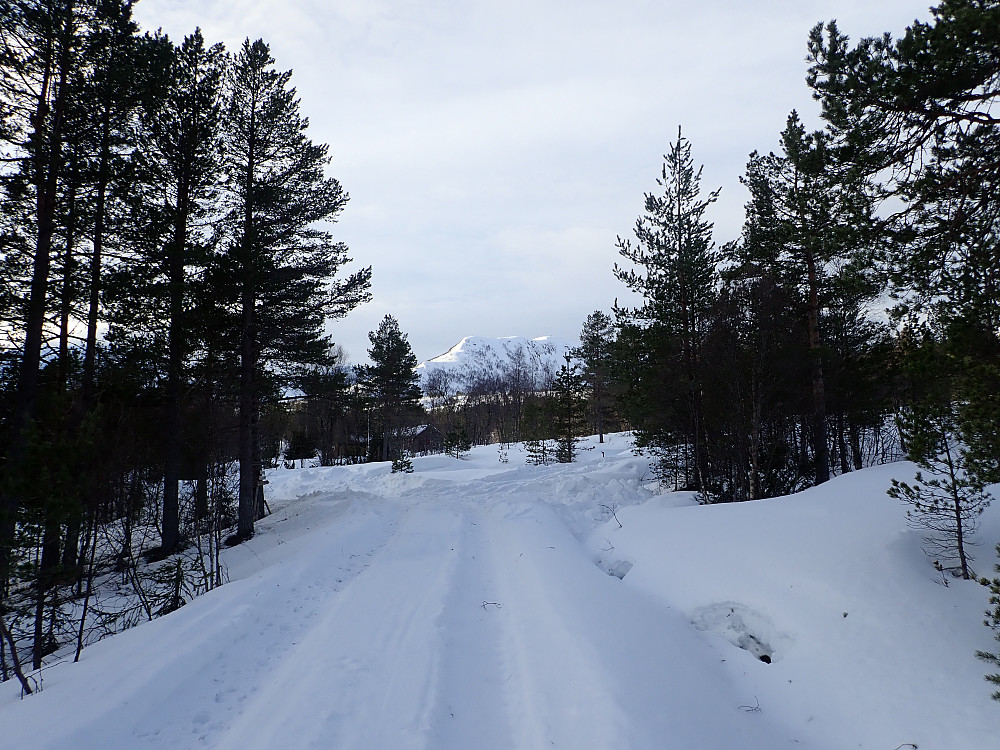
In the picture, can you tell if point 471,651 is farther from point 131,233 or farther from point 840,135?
point 131,233

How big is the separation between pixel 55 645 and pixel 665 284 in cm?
1645

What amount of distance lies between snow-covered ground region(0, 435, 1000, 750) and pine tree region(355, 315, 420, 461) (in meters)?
26.7

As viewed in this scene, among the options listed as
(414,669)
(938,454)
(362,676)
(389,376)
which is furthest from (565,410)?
(362,676)

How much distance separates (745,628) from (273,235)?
14.9 m

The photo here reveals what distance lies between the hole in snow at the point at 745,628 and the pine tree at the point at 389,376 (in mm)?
30238

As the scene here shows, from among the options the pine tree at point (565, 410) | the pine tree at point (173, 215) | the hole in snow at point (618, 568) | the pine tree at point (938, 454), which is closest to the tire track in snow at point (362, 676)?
the hole in snow at point (618, 568)

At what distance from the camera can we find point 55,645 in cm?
721

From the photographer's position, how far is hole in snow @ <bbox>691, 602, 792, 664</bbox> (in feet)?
16.3

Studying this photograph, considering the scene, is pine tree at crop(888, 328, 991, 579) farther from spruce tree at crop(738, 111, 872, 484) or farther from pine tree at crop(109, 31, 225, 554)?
pine tree at crop(109, 31, 225, 554)

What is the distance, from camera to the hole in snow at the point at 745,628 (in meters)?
4.95

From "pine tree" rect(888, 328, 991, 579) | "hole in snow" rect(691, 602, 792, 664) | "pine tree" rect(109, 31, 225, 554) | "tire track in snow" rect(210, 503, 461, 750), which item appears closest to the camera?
"tire track in snow" rect(210, 503, 461, 750)

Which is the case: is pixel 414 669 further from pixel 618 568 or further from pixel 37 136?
pixel 37 136

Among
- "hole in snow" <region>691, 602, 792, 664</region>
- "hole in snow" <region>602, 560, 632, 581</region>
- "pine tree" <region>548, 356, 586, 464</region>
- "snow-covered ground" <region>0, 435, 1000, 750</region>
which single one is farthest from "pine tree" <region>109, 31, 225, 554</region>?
"pine tree" <region>548, 356, 586, 464</region>

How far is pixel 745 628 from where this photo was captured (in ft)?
17.6
